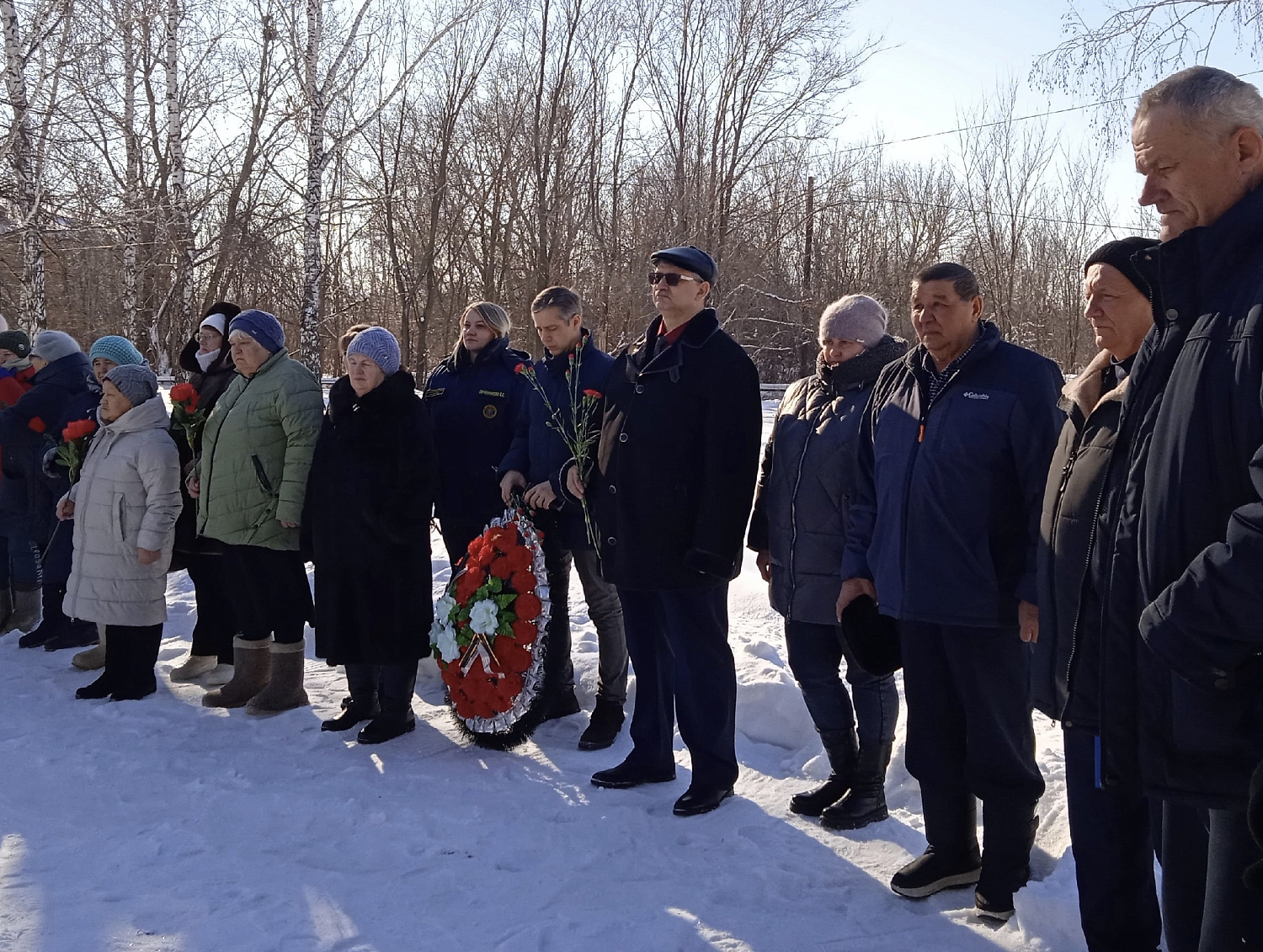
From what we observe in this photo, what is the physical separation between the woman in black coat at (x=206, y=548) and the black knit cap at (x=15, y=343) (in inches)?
78.5

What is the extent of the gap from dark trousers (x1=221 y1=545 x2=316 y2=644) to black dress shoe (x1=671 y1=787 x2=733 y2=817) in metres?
2.33

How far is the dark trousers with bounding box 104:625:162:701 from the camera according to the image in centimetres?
562

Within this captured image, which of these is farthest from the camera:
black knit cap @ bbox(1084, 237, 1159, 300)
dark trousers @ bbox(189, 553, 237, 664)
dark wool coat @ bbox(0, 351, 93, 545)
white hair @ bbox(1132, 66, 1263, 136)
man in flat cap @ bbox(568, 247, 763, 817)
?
dark wool coat @ bbox(0, 351, 93, 545)

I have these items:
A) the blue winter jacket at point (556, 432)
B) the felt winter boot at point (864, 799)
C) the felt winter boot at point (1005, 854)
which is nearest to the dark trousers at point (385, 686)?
the blue winter jacket at point (556, 432)

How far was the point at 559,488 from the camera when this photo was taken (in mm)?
4855

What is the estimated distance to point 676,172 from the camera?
69.1 feet

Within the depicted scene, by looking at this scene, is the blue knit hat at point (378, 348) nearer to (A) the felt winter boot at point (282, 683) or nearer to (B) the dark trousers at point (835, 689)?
(A) the felt winter boot at point (282, 683)

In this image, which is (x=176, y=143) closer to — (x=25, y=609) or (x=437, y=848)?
(x=25, y=609)

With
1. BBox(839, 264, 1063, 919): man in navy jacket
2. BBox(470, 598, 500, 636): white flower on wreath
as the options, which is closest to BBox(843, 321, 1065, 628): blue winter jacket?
BBox(839, 264, 1063, 919): man in navy jacket

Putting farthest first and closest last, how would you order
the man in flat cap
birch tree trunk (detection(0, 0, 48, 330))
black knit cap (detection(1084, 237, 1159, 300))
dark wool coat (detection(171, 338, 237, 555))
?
birch tree trunk (detection(0, 0, 48, 330))
dark wool coat (detection(171, 338, 237, 555))
the man in flat cap
black knit cap (detection(1084, 237, 1159, 300))

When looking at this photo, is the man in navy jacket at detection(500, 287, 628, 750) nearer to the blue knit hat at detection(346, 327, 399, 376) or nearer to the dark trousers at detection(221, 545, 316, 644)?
the blue knit hat at detection(346, 327, 399, 376)

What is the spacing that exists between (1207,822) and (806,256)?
1024 inches

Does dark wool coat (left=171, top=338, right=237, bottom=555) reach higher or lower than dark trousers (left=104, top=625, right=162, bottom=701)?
higher

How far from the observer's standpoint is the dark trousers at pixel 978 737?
314 centimetres
